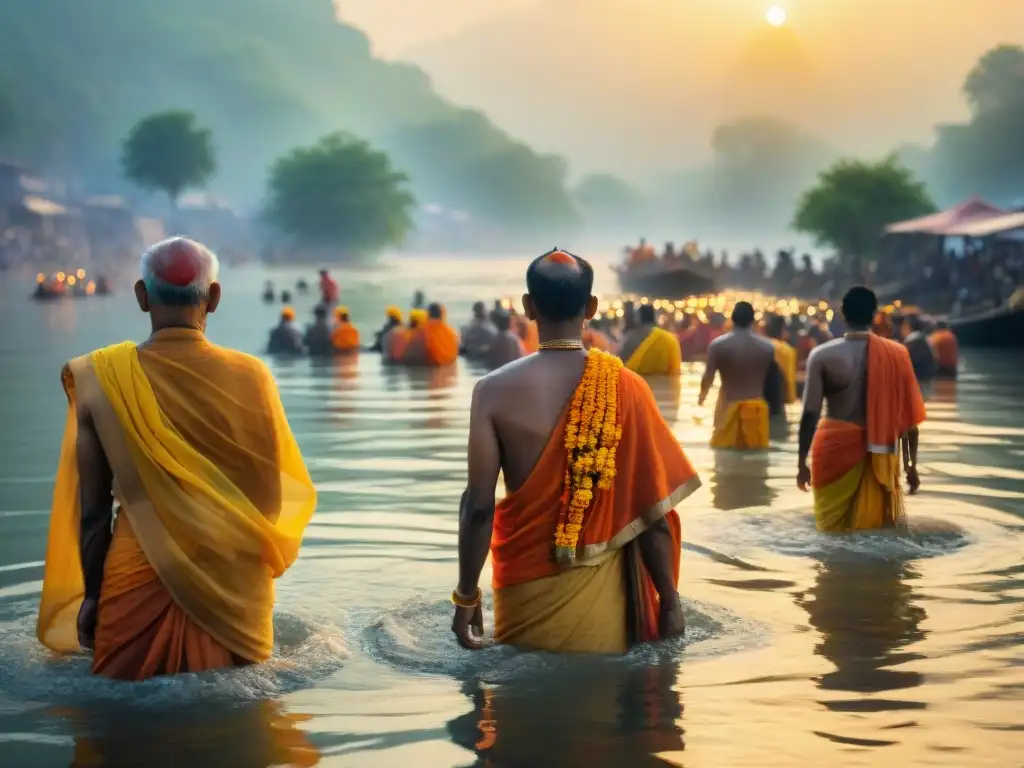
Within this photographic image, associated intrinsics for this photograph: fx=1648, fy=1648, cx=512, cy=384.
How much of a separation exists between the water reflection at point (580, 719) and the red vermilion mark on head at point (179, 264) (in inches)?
74.4

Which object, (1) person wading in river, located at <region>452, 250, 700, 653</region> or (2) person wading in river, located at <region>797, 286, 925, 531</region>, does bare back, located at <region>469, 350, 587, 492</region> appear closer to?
(1) person wading in river, located at <region>452, 250, 700, 653</region>

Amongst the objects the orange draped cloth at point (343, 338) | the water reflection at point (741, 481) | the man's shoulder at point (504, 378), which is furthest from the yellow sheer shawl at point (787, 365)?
the man's shoulder at point (504, 378)

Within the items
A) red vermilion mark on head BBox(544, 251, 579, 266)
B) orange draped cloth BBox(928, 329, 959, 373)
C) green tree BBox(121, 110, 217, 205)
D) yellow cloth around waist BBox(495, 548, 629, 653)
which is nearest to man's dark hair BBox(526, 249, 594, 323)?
red vermilion mark on head BBox(544, 251, 579, 266)

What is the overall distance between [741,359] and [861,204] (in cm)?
5061

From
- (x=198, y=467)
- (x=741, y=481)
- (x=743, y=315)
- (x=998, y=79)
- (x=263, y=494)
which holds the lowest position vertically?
(x=741, y=481)

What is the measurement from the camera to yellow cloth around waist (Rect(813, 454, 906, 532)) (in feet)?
30.9

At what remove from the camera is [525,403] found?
19.9 feet

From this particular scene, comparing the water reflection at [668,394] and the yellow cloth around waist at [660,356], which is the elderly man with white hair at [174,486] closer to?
the water reflection at [668,394]

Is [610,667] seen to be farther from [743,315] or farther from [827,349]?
[743,315]

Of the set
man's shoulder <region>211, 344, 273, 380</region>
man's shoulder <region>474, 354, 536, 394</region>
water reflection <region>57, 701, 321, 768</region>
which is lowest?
water reflection <region>57, 701, 321, 768</region>

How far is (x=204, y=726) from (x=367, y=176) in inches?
4672

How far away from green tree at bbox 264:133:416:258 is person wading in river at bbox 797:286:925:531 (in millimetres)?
112950

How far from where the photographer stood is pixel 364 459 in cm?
1408

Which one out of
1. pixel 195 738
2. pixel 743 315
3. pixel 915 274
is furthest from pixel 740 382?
pixel 915 274
